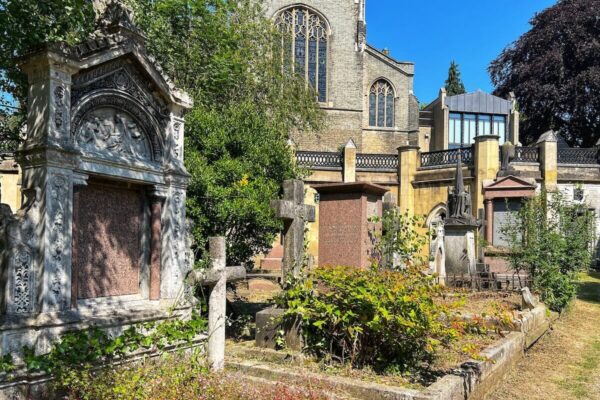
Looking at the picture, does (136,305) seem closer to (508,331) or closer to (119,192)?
(119,192)

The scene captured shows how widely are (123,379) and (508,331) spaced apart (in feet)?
21.6

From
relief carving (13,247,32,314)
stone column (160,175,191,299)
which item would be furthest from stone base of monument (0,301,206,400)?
stone column (160,175,191,299)

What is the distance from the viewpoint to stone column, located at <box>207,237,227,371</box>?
20.5ft

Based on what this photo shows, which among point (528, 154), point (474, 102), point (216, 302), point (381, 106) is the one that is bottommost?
point (216, 302)

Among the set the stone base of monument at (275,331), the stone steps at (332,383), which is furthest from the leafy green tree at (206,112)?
the stone steps at (332,383)

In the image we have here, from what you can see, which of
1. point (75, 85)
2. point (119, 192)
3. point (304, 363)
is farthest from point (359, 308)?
point (75, 85)

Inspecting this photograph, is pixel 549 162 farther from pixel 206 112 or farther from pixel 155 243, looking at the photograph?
pixel 155 243

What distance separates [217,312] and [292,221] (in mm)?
2224

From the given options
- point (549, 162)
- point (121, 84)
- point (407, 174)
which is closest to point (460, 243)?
point (407, 174)

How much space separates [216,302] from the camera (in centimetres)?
636

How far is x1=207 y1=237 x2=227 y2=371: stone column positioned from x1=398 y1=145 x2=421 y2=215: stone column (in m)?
21.9

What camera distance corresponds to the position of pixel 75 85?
6.13 m

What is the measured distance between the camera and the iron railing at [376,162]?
28094mm

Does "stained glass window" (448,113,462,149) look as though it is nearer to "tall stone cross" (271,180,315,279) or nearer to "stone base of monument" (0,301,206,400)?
"tall stone cross" (271,180,315,279)
